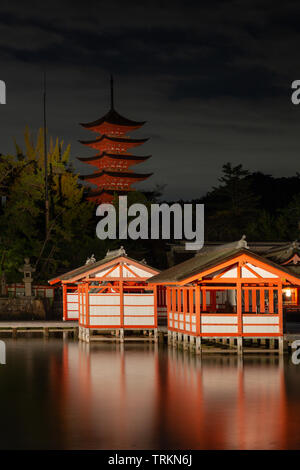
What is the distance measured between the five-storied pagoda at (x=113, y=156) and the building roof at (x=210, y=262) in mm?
50756

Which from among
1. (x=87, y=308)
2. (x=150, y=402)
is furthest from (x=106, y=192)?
(x=150, y=402)

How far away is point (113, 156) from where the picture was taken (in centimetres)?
7881

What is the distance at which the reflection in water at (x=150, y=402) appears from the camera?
11.0m

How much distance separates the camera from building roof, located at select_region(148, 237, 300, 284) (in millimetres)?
22875

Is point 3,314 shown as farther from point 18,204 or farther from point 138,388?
point 138,388

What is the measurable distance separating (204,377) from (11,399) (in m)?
5.11

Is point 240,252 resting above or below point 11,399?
above

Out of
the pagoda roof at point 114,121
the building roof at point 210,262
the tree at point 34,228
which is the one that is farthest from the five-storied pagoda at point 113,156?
the building roof at point 210,262

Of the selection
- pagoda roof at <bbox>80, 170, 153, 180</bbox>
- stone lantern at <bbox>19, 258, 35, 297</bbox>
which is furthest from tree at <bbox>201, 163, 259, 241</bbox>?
stone lantern at <bbox>19, 258, 35, 297</bbox>

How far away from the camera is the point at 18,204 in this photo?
4628 cm

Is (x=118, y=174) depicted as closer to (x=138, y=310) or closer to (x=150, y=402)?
(x=138, y=310)

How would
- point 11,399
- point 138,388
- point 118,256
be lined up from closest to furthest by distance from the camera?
point 11,399 < point 138,388 < point 118,256
